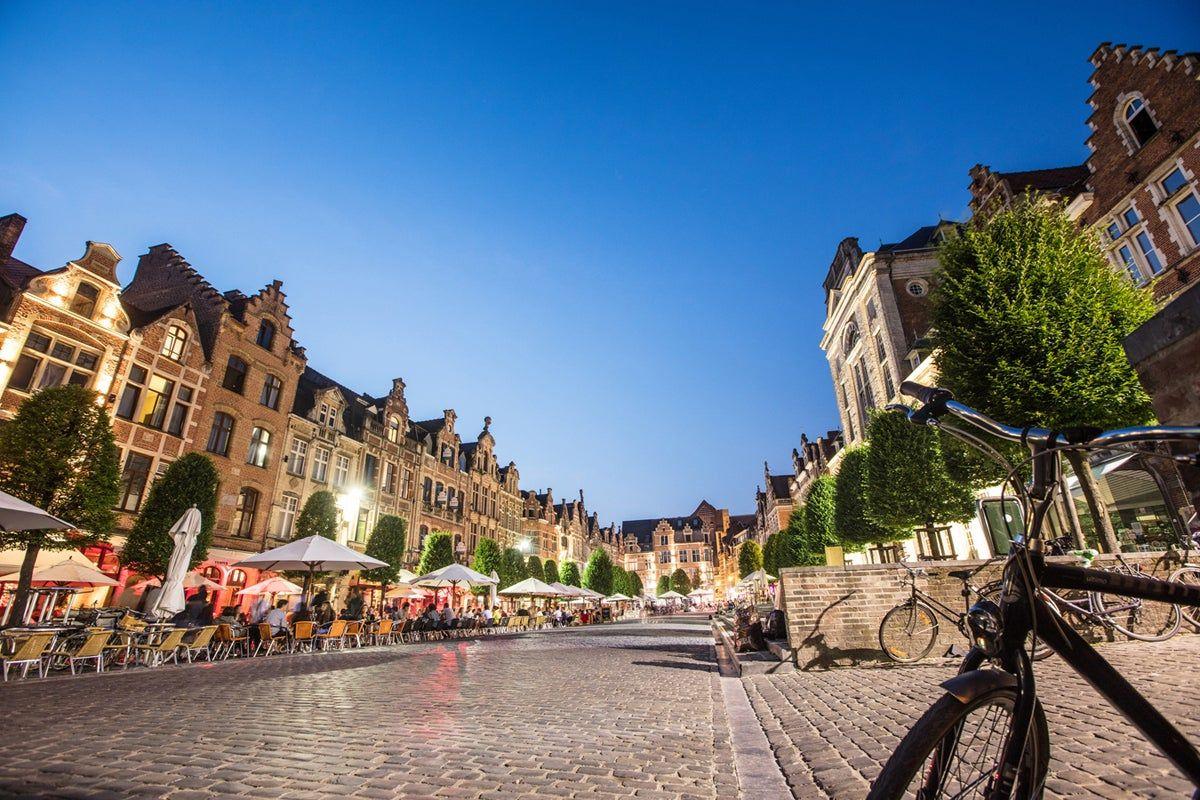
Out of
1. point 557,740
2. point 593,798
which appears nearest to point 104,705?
point 557,740

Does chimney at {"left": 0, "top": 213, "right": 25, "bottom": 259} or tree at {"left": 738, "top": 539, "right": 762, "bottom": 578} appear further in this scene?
tree at {"left": 738, "top": 539, "right": 762, "bottom": 578}

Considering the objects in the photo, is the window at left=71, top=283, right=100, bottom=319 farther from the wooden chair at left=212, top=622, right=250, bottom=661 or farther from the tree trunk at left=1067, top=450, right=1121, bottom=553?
the tree trunk at left=1067, top=450, right=1121, bottom=553

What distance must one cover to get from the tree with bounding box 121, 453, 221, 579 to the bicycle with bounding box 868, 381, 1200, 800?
67.7 feet

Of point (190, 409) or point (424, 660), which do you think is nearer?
point (424, 660)

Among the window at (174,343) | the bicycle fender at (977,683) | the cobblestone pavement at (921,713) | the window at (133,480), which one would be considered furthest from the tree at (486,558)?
the bicycle fender at (977,683)

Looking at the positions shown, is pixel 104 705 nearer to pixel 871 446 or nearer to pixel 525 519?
pixel 871 446

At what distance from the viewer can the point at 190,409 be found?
23.8 m

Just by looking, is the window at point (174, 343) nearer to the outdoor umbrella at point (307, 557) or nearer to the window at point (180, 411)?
the window at point (180, 411)

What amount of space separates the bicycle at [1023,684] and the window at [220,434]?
29.2 metres

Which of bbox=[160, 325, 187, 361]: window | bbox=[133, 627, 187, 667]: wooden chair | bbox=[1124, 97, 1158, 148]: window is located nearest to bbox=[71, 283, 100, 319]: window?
bbox=[160, 325, 187, 361]: window

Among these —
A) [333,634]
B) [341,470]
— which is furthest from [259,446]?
[333,634]

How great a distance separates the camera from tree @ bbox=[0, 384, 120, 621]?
14.5 meters

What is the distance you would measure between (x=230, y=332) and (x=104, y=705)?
24157 mm

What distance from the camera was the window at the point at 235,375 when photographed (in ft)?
85.7
